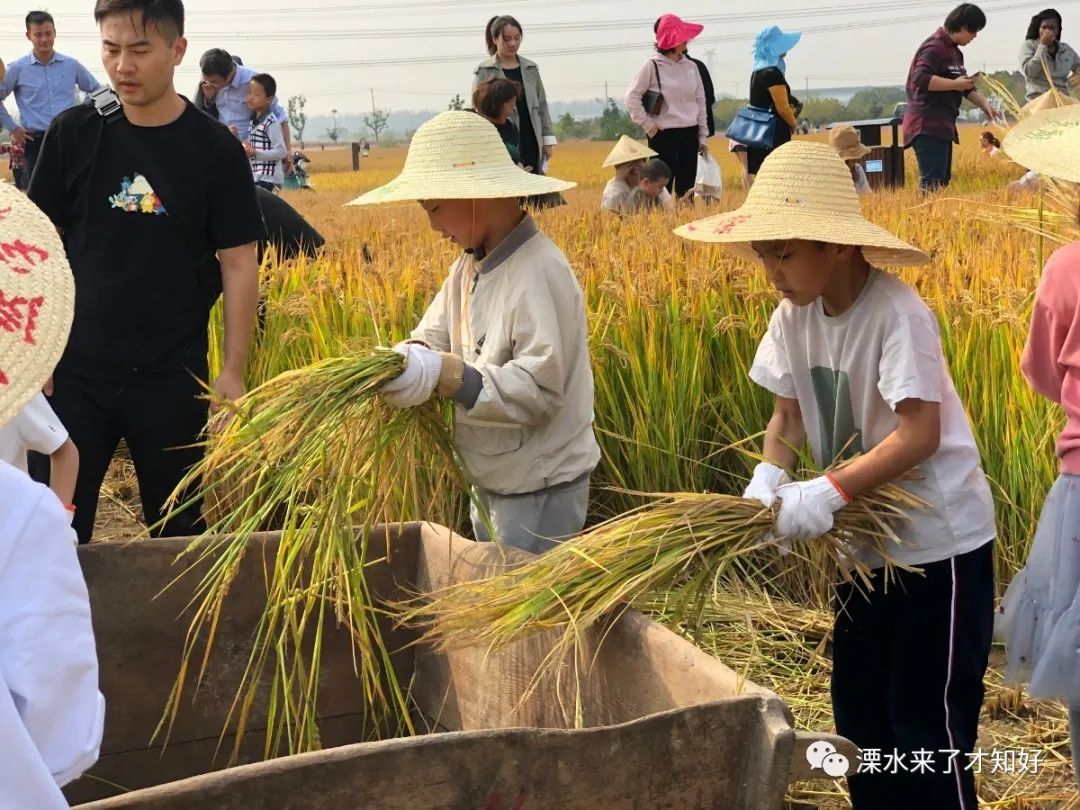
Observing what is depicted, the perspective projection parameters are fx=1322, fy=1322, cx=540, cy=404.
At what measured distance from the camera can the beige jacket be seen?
8.22ft

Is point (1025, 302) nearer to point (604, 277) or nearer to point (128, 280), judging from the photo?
point (604, 277)

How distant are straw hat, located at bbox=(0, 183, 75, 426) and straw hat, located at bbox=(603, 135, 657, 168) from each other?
680 centimetres

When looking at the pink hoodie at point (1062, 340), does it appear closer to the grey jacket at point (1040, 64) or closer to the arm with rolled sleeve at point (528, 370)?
the arm with rolled sleeve at point (528, 370)

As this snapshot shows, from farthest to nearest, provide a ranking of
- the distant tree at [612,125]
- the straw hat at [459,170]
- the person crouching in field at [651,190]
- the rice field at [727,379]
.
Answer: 1. the distant tree at [612,125]
2. the person crouching in field at [651,190]
3. the rice field at [727,379]
4. the straw hat at [459,170]

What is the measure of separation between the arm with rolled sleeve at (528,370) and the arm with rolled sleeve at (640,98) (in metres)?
5.96

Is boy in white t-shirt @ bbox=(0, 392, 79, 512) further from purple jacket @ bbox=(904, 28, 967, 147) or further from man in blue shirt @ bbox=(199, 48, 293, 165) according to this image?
purple jacket @ bbox=(904, 28, 967, 147)

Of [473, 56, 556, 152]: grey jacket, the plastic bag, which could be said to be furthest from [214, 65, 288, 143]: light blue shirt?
the plastic bag

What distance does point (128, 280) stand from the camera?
2.97 m

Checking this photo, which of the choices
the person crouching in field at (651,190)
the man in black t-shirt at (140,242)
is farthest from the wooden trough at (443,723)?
the person crouching in field at (651,190)

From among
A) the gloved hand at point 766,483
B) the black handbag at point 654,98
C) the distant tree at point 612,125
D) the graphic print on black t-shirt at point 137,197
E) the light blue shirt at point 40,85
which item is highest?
the light blue shirt at point 40,85

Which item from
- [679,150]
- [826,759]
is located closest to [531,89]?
[679,150]

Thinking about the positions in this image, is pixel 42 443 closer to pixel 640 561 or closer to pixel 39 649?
pixel 640 561

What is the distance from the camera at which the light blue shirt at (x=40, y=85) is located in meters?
9.27

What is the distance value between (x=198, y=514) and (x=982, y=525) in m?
1.93
